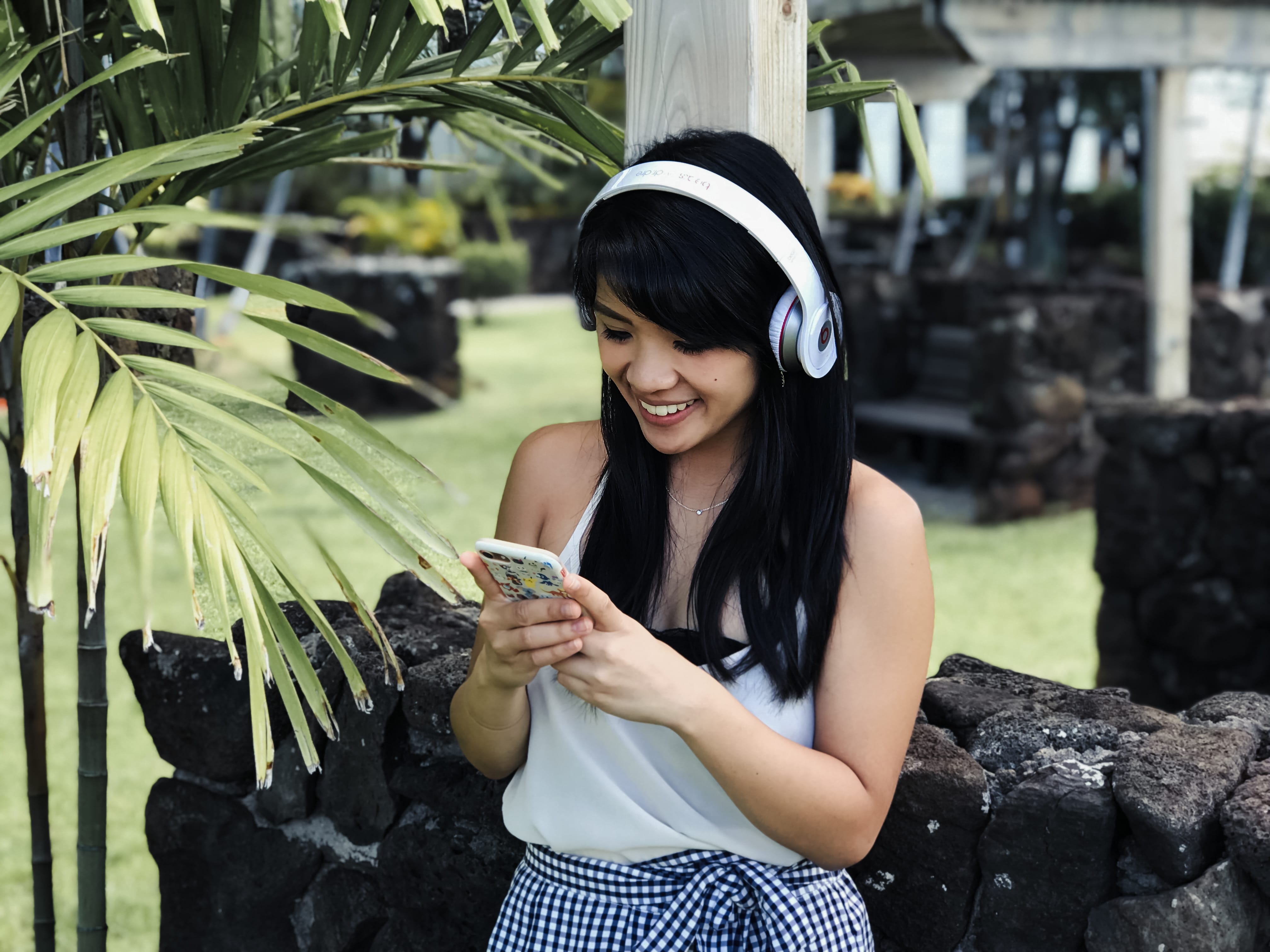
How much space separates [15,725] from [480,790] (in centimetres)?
274

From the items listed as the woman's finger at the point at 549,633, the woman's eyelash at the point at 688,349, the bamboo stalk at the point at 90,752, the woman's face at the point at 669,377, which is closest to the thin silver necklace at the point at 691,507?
the woman's face at the point at 669,377

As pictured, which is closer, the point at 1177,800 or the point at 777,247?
the point at 777,247

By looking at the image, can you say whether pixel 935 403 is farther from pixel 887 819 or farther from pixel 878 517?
pixel 878 517

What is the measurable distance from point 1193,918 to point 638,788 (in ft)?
1.87

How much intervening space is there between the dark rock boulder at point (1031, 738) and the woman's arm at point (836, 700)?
293 mm

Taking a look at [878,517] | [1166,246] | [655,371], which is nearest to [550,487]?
[655,371]

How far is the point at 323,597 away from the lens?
3.94 meters

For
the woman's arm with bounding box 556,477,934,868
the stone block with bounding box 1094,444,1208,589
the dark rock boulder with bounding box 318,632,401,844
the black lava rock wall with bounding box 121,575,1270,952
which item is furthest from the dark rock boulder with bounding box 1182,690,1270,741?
the stone block with bounding box 1094,444,1208,589

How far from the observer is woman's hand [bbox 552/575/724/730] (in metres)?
1.18

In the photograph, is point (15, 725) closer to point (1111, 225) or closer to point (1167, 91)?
point (1167, 91)

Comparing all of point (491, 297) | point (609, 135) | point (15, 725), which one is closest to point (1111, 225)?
point (491, 297)

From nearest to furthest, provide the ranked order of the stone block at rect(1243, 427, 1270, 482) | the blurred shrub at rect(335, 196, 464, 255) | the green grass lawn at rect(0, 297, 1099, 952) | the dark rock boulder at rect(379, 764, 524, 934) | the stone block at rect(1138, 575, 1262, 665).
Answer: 1. the dark rock boulder at rect(379, 764, 524, 934)
2. the green grass lawn at rect(0, 297, 1099, 952)
3. the stone block at rect(1243, 427, 1270, 482)
4. the stone block at rect(1138, 575, 1262, 665)
5. the blurred shrub at rect(335, 196, 464, 255)

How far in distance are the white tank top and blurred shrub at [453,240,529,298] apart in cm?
1212

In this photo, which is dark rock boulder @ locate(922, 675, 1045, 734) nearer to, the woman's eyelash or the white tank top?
the white tank top
